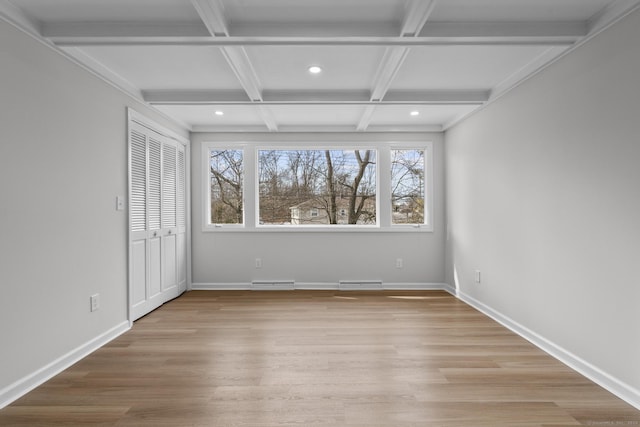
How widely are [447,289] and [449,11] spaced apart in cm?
376

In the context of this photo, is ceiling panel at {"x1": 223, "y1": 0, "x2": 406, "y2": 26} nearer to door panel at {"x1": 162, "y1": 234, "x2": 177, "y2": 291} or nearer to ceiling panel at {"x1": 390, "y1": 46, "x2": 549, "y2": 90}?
ceiling panel at {"x1": 390, "y1": 46, "x2": 549, "y2": 90}

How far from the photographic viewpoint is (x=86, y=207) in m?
2.85

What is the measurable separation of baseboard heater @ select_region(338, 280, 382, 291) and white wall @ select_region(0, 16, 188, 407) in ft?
9.27

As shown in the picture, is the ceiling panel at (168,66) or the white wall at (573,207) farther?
the ceiling panel at (168,66)

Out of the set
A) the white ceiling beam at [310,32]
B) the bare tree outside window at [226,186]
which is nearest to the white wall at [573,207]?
the white ceiling beam at [310,32]

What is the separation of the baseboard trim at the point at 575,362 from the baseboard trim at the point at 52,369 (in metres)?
3.68

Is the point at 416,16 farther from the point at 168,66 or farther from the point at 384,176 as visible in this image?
the point at 384,176

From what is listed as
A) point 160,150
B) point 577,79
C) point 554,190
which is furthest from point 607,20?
point 160,150

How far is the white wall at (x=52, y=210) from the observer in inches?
A: 84.5

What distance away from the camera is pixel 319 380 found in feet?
7.75

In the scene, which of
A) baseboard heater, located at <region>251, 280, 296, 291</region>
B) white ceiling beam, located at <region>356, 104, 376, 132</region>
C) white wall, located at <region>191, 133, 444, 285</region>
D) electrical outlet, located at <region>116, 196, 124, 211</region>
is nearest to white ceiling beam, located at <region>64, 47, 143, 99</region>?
electrical outlet, located at <region>116, 196, 124, 211</region>

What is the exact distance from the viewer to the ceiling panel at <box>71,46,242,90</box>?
8.84ft

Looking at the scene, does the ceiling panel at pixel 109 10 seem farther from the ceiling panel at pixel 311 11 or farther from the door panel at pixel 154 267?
the door panel at pixel 154 267

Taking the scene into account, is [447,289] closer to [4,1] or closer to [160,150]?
[160,150]
